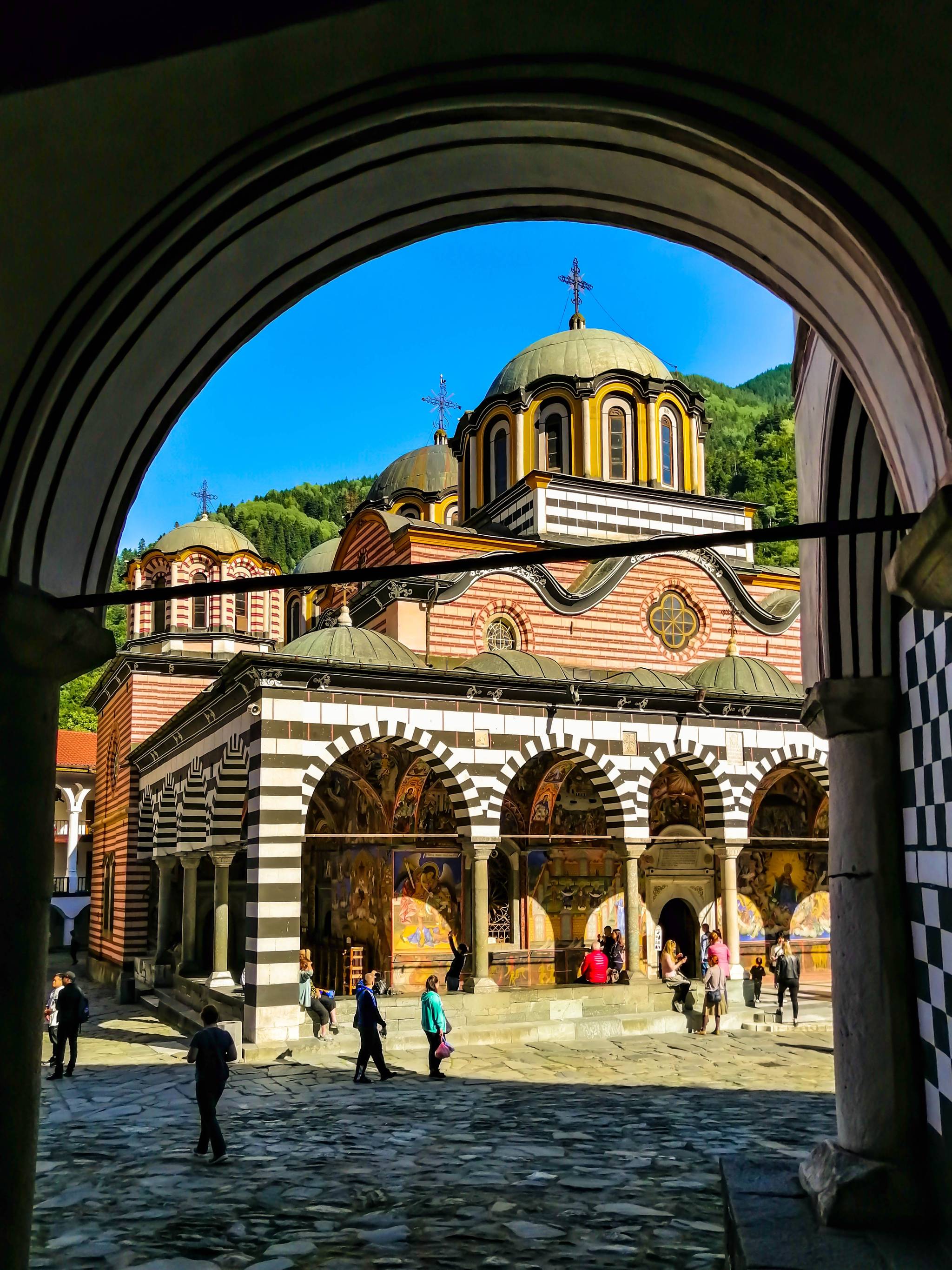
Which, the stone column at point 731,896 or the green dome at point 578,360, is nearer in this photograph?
the stone column at point 731,896

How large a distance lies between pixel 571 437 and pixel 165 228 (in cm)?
2261

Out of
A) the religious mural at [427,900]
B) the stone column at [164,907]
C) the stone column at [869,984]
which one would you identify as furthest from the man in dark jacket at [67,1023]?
the stone column at [869,984]

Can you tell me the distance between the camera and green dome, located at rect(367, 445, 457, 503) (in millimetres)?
40094

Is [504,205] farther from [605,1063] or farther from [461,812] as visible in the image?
[461,812]

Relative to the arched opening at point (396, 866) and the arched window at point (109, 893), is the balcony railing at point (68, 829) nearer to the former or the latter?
the arched window at point (109, 893)

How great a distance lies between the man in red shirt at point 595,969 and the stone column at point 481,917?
8.94ft

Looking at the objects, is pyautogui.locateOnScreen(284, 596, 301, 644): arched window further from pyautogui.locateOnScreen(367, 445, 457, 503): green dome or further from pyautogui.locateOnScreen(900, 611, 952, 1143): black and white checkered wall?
pyautogui.locateOnScreen(900, 611, 952, 1143): black and white checkered wall

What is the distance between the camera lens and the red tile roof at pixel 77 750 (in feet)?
157

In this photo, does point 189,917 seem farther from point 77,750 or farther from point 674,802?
point 77,750

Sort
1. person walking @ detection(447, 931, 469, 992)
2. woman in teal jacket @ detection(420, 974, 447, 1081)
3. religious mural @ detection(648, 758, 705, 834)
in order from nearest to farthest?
woman in teal jacket @ detection(420, 974, 447, 1081)
person walking @ detection(447, 931, 469, 992)
religious mural @ detection(648, 758, 705, 834)

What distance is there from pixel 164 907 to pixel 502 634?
8960mm

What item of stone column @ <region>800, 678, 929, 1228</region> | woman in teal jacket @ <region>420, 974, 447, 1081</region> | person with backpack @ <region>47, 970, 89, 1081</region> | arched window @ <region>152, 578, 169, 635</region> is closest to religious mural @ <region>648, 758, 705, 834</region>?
woman in teal jacket @ <region>420, 974, 447, 1081</region>

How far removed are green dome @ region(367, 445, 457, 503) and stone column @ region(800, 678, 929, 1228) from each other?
33.3m

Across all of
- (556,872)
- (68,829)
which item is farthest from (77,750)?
(556,872)
